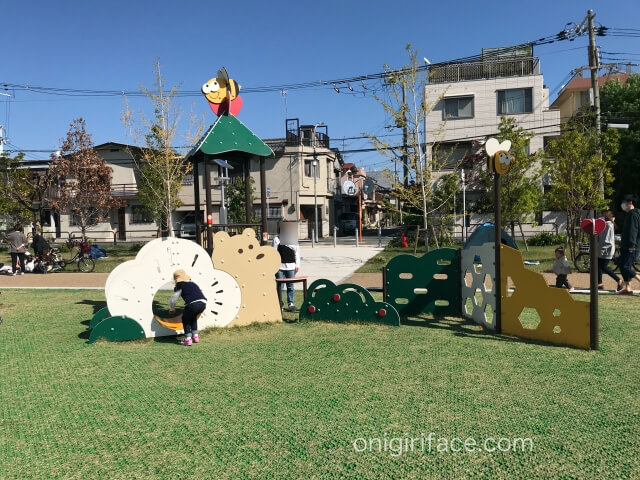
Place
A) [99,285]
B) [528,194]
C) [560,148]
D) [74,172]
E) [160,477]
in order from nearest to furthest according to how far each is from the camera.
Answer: [160,477], [99,285], [560,148], [528,194], [74,172]

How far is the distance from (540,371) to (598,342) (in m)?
1.35

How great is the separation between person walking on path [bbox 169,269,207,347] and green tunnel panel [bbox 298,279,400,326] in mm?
1821

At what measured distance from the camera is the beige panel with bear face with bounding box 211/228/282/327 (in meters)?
7.45

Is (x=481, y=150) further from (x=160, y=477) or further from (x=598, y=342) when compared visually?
(x=160, y=477)

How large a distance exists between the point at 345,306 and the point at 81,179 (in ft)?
70.2

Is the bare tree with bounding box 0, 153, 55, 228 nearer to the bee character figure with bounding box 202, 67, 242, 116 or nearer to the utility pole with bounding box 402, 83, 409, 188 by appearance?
the utility pole with bounding box 402, 83, 409, 188

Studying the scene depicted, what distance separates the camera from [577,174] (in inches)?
640

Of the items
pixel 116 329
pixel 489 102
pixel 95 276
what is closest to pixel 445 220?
pixel 489 102

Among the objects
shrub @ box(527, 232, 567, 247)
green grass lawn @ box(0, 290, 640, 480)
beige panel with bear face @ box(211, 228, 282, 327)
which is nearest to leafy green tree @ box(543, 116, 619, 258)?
shrub @ box(527, 232, 567, 247)

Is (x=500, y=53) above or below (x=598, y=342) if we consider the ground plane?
above

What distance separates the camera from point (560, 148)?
54.4ft

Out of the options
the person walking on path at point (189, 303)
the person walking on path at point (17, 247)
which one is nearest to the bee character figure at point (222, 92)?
the person walking on path at point (189, 303)

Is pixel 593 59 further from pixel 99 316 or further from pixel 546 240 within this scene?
pixel 99 316

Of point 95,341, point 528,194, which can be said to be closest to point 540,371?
point 95,341
